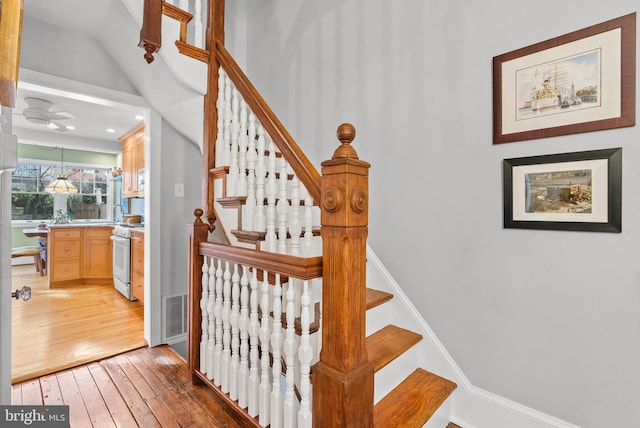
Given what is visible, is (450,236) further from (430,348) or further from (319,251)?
(319,251)

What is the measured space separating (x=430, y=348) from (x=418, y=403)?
1.23 feet

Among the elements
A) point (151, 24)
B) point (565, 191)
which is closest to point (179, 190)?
point (151, 24)

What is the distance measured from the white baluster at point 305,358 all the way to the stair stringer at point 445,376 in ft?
1.35

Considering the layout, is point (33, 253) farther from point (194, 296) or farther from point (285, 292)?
point (285, 292)

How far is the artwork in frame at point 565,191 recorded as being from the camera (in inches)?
49.9

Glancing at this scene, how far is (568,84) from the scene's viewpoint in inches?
53.9

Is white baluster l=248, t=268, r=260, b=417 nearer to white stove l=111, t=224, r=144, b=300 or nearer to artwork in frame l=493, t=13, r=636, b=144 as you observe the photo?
artwork in frame l=493, t=13, r=636, b=144

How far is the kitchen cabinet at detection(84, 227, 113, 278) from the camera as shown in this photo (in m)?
4.64

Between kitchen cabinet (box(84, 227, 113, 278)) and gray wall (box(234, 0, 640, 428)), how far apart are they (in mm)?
4278

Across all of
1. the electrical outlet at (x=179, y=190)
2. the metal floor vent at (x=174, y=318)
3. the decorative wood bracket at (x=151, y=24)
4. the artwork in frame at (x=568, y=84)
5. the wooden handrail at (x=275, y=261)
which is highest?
the decorative wood bracket at (x=151, y=24)

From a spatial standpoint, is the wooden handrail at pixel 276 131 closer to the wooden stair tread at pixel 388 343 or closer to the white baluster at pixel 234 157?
the white baluster at pixel 234 157

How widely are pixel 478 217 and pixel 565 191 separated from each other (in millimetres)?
386

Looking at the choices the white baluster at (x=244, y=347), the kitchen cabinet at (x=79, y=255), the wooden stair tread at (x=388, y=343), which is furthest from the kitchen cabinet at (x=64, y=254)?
the wooden stair tread at (x=388, y=343)

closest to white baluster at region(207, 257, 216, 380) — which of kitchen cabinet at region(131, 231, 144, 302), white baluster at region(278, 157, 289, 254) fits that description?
white baluster at region(278, 157, 289, 254)
